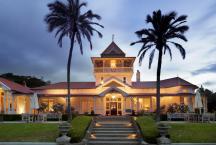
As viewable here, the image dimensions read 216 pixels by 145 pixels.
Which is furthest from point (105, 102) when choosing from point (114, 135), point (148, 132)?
point (148, 132)

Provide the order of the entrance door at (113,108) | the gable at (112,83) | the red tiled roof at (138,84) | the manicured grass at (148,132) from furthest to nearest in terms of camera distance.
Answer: the red tiled roof at (138,84)
the gable at (112,83)
the entrance door at (113,108)
the manicured grass at (148,132)

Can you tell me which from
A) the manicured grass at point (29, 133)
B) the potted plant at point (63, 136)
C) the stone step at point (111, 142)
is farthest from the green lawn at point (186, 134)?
the manicured grass at point (29, 133)

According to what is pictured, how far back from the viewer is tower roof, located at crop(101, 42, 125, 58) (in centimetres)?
5178

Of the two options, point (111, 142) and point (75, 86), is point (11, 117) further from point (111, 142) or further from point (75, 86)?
point (111, 142)

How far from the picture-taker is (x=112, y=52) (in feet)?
171

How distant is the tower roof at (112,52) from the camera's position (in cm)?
5178

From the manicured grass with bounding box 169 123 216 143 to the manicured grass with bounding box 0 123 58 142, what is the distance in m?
8.10

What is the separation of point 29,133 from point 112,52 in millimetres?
28335

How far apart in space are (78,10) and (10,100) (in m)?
17.5

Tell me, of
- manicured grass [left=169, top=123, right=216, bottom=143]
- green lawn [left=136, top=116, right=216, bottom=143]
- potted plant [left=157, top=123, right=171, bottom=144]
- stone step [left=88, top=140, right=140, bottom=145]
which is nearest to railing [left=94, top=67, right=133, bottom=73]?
green lawn [left=136, top=116, right=216, bottom=143]

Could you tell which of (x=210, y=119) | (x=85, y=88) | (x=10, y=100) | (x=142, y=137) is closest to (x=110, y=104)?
(x=85, y=88)

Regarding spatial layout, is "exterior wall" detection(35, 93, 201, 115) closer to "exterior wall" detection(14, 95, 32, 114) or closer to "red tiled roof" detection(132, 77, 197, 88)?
"red tiled roof" detection(132, 77, 197, 88)

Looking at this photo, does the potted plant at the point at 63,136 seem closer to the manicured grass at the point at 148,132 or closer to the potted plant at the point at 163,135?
the manicured grass at the point at 148,132

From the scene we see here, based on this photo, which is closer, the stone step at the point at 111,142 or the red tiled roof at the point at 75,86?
the stone step at the point at 111,142
